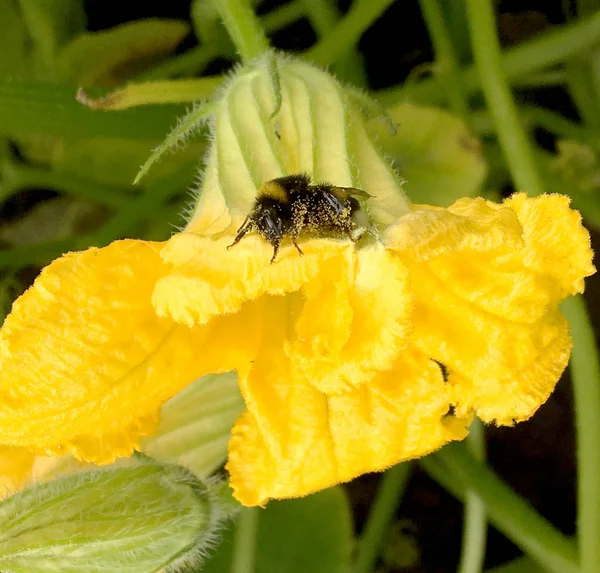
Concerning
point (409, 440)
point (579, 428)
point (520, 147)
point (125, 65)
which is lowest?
point (579, 428)

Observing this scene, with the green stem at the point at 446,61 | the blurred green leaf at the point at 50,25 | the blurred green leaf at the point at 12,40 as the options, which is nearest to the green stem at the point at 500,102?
the green stem at the point at 446,61

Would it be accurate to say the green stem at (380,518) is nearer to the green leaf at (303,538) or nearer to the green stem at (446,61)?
the green leaf at (303,538)

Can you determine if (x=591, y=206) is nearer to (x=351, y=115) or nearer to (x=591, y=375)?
(x=591, y=375)

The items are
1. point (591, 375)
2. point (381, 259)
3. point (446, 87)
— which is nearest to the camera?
point (381, 259)

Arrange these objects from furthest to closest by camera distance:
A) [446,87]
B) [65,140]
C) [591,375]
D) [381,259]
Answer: [65,140] < [446,87] < [591,375] < [381,259]

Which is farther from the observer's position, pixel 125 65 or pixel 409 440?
pixel 125 65

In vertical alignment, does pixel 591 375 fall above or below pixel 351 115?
below

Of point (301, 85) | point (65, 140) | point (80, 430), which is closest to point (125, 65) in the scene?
point (65, 140)
